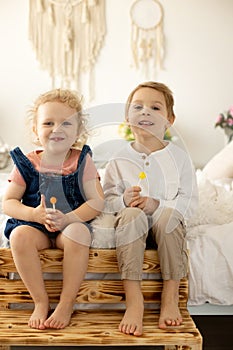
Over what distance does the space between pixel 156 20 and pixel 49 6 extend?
786mm

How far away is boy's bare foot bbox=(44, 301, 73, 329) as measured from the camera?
174cm

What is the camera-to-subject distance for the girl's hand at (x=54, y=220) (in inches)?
72.8

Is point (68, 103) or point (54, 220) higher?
point (68, 103)

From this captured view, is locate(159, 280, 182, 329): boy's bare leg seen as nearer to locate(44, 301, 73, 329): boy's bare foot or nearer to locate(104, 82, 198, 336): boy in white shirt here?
locate(104, 82, 198, 336): boy in white shirt

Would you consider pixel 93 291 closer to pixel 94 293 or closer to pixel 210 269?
pixel 94 293

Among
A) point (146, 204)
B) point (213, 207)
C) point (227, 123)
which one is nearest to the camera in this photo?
point (146, 204)

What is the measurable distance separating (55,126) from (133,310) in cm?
67

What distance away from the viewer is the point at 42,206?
1.87 meters

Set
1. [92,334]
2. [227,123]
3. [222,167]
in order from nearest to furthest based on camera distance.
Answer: [92,334] → [222,167] → [227,123]

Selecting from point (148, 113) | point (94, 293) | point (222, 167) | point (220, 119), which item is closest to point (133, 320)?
point (94, 293)

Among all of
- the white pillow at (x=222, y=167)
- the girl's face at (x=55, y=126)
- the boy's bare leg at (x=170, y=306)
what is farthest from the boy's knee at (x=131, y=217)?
the white pillow at (x=222, y=167)

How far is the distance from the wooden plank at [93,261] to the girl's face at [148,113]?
46cm

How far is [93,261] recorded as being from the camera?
189cm

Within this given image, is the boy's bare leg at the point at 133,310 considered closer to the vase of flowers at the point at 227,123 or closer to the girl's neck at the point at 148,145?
the girl's neck at the point at 148,145
